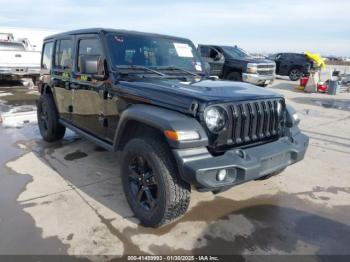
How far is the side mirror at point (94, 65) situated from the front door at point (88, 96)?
88mm

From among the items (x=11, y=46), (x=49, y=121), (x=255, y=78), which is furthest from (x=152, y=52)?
(x=11, y=46)

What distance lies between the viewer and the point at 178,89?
3133 mm

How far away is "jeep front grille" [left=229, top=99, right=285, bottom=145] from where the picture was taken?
2996mm

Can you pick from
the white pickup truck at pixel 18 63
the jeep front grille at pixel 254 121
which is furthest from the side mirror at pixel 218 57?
the jeep front grille at pixel 254 121

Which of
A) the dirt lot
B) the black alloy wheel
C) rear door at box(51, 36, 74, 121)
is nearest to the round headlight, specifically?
the black alloy wheel

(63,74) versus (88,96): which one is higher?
(63,74)

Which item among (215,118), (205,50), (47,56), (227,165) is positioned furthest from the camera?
(205,50)

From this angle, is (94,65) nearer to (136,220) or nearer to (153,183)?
(153,183)

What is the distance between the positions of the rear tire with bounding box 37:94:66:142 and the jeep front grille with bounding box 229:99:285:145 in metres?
3.64

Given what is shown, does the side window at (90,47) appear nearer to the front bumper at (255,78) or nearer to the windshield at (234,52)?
the front bumper at (255,78)

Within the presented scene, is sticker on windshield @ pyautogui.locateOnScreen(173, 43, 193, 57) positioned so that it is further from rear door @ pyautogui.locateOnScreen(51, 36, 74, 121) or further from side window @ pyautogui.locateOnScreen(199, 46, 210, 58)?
side window @ pyautogui.locateOnScreen(199, 46, 210, 58)

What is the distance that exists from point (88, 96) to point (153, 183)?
68.8 inches

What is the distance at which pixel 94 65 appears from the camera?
12.2 feet

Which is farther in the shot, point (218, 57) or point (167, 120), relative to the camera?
point (218, 57)
